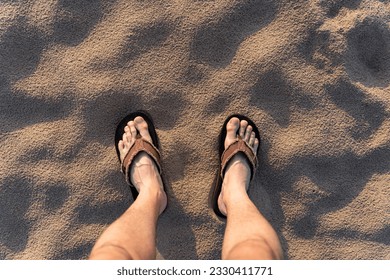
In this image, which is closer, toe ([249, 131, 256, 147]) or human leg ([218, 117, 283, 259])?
human leg ([218, 117, 283, 259])

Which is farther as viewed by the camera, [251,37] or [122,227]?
[251,37]

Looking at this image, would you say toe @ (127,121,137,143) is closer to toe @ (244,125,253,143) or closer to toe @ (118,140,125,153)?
toe @ (118,140,125,153)

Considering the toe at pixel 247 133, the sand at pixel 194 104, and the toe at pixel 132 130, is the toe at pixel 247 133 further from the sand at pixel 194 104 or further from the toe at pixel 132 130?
the toe at pixel 132 130

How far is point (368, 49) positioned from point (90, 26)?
1.30m

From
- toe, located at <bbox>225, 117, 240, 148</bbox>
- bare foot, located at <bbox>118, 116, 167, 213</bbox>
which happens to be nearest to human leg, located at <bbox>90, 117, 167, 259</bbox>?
bare foot, located at <bbox>118, 116, 167, 213</bbox>

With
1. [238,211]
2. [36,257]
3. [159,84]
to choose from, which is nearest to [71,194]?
[36,257]

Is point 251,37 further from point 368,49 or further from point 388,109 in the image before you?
point 388,109

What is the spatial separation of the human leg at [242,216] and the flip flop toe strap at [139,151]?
13.1 inches

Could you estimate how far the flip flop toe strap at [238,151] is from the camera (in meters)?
1.72

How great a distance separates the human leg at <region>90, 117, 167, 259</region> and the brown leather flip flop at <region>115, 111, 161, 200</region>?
0.06 feet

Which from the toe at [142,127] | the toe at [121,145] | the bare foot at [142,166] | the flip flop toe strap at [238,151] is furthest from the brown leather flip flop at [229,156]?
the toe at [121,145]

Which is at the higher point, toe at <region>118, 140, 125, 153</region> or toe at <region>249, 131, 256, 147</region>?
toe at <region>249, 131, 256, 147</region>

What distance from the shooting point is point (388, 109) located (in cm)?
173

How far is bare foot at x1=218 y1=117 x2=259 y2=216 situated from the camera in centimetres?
170
